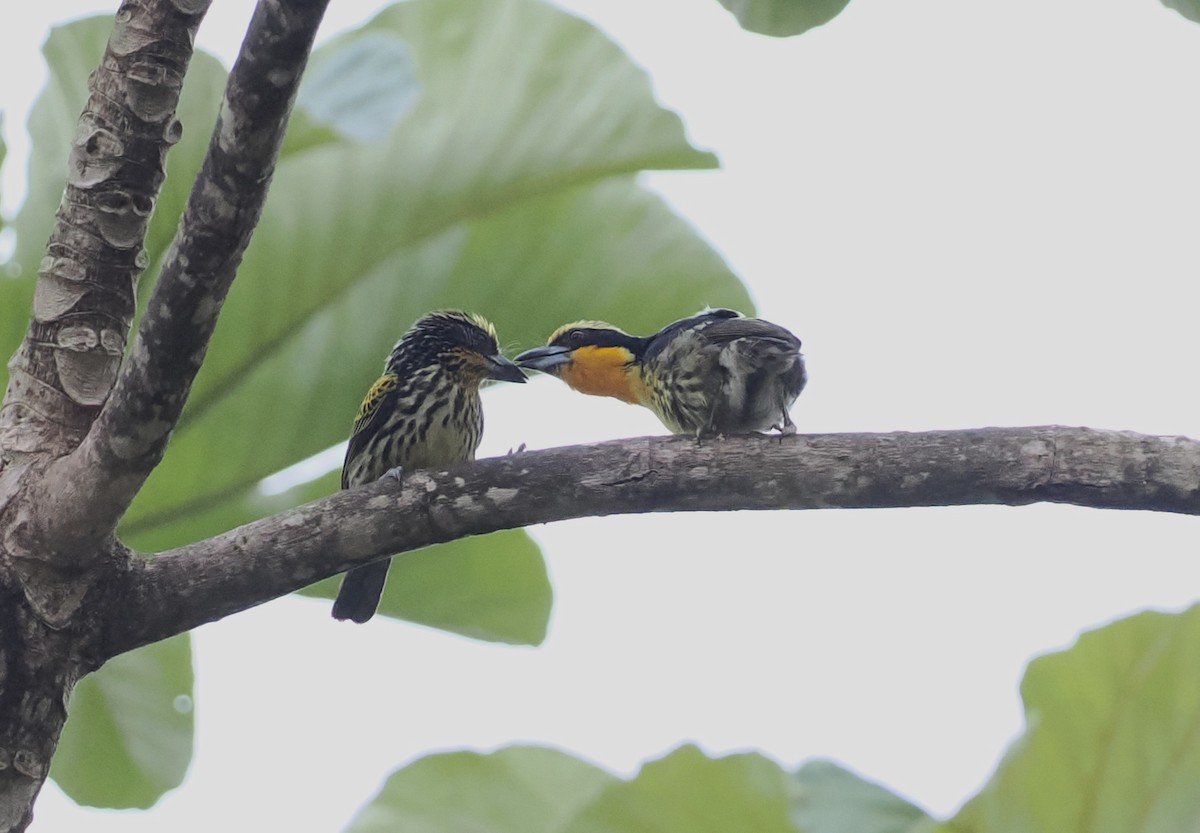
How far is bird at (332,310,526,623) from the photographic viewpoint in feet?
12.3

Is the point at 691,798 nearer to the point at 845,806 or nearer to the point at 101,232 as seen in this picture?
the point at 845,806

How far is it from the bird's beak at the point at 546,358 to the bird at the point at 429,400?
0.44 ft

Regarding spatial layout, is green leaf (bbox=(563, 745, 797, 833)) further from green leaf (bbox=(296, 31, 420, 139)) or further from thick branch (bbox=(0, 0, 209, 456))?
thick branch (bbox=(0, 0, 209, 456))

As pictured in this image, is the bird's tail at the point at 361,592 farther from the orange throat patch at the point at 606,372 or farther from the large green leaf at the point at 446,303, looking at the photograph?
the orange throat patch at the point at 606,372

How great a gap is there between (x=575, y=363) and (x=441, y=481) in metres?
1.54

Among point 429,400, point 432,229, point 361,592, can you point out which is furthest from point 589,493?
point 429,400

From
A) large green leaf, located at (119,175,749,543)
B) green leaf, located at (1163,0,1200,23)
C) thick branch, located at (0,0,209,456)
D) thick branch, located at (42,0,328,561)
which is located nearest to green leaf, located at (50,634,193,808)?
large green leaf, located at (119,175,749,543)

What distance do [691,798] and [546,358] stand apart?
2195 millimetres

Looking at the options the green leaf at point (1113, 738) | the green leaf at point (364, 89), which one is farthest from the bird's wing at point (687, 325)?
the green leaf at point (1113, 738)

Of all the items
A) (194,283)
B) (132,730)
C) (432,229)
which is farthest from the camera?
(132,730)

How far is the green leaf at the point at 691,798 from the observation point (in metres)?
2.06

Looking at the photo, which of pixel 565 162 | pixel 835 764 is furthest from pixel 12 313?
pixel 835 764

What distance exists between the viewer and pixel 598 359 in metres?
4.00

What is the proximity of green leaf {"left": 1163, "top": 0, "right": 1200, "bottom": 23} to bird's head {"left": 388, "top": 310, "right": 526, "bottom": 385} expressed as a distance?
2.01m
